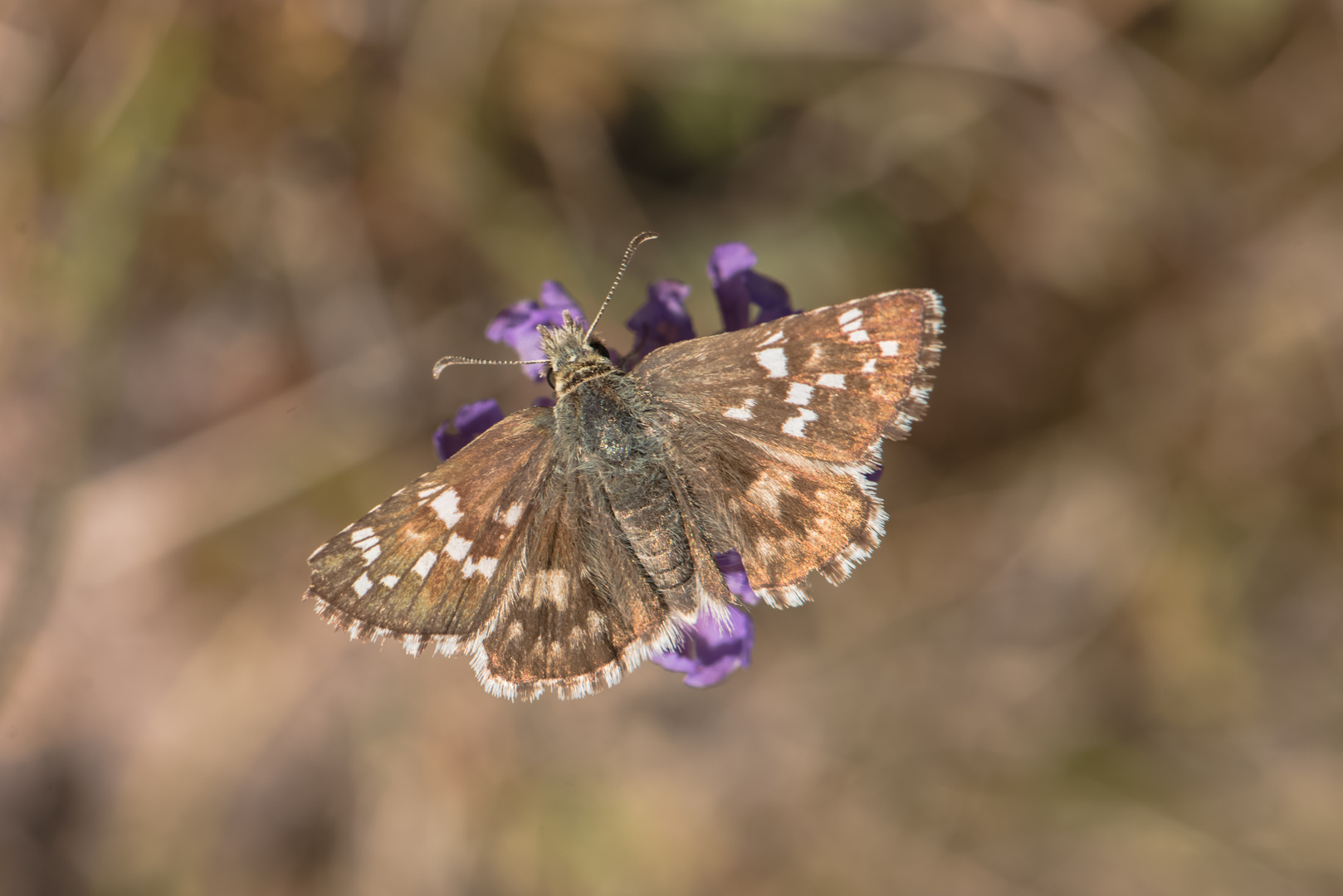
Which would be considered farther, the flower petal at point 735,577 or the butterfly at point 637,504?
the flower petal at point 735,577

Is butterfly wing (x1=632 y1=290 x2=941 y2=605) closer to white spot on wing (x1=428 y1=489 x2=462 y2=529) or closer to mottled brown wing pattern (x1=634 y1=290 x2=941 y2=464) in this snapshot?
mottled brown wing pattern (x1=634 y1=290 x2=941 y2=464)

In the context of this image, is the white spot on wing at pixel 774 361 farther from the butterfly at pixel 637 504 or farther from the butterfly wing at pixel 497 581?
the butterfly wing at pixel 497 581

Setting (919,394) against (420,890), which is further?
(420,890)

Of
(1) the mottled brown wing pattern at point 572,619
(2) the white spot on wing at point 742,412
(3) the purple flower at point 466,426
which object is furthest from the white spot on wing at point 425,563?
(2) the white spot on wing at point 742,412

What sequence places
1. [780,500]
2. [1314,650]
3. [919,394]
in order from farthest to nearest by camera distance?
[1314,650] → [780,500] → [919,394]

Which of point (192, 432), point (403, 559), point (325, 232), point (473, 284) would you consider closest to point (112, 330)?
point (192, 432)

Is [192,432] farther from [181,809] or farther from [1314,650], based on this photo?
[1314,650]

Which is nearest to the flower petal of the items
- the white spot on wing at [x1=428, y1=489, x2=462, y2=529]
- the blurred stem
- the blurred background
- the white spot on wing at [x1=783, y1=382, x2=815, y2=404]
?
the white spot on wing at [x1=783, y1=382, x2=815, y2=404]

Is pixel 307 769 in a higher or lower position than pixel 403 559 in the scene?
higher
